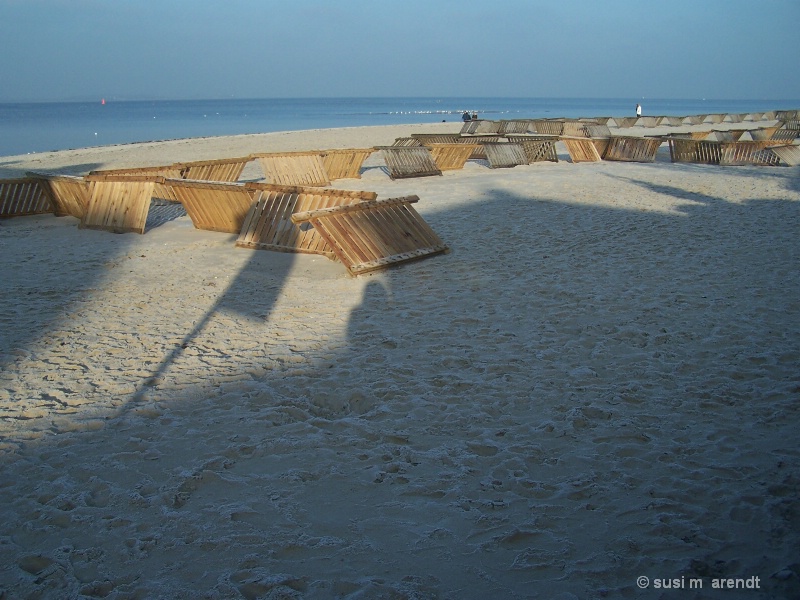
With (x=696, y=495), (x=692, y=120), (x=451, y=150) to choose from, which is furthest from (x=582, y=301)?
(x=692, y=120)

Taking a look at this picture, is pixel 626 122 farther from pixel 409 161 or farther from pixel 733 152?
pixel 409 161

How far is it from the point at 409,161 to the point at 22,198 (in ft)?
26.2

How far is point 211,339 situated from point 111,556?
270cm

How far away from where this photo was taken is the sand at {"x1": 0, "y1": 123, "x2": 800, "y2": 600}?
2.66 m

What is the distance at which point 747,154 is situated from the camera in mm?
17594

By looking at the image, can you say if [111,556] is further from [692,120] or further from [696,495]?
[692,120]

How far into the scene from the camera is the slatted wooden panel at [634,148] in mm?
18938

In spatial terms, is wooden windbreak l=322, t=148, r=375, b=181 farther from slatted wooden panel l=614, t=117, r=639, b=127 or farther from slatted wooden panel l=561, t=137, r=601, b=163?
slatted wooden panel l=614, t=117, r=639, b=127

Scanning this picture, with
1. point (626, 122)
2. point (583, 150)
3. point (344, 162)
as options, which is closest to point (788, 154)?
point (583, 150)

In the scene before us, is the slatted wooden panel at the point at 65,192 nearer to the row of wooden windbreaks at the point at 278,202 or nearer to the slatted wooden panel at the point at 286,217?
the row of wooden windbreaks at the point at 278,202

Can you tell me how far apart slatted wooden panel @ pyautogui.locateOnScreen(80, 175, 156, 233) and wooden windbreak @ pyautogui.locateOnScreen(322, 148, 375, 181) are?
18.3 ft

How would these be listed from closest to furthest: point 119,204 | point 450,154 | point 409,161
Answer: point 119,204 → point 409,161 → point 450,154

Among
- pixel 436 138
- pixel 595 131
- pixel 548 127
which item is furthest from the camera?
pixel 548 127

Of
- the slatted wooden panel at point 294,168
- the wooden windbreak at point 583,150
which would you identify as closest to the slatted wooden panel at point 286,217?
the slatted wooden panel at point 294,168
